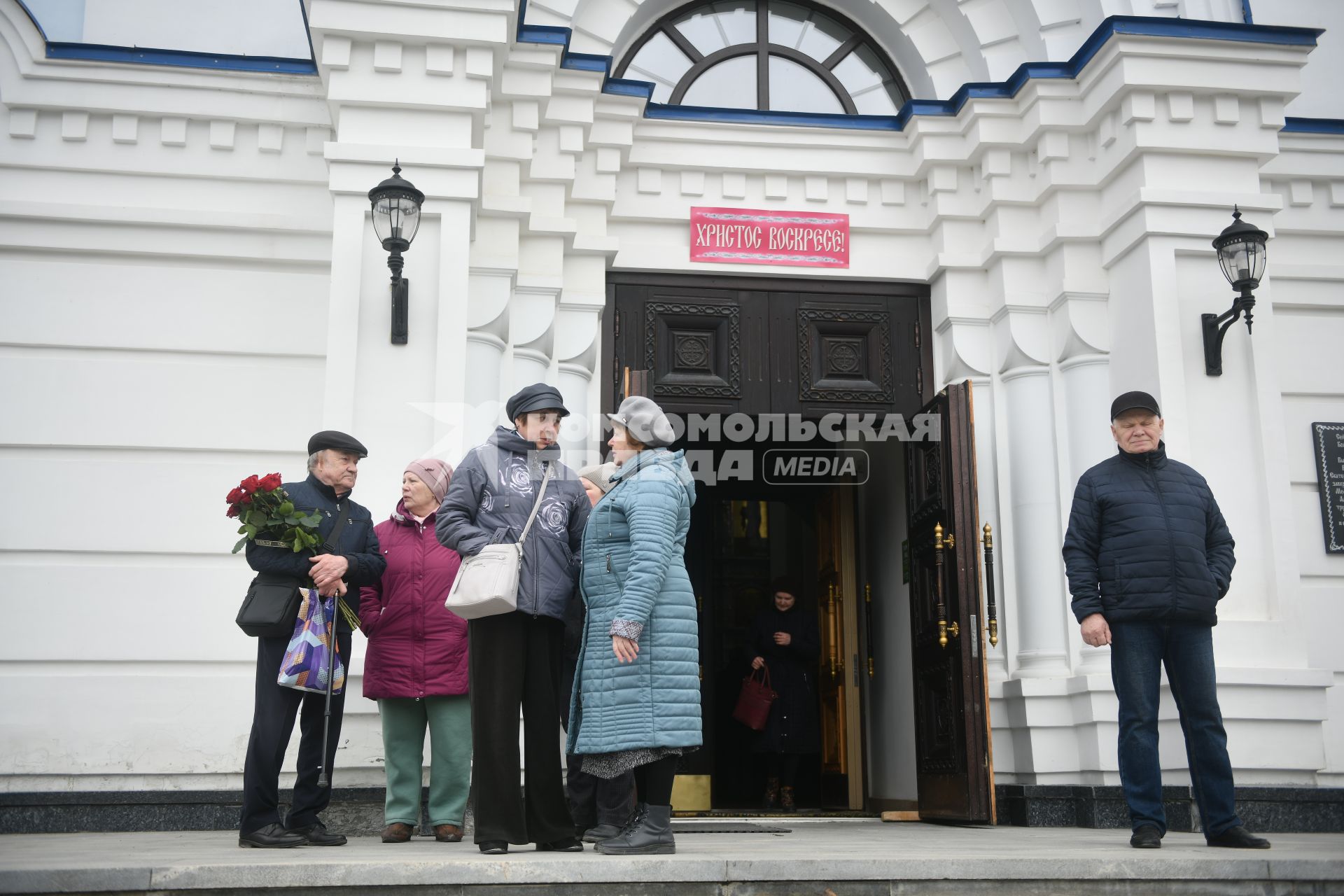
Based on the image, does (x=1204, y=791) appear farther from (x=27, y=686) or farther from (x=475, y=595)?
(x=27, y=686)

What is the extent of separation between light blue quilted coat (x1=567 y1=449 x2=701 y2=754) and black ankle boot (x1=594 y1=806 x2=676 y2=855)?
0.27 m

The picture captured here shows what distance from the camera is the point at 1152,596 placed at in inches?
200

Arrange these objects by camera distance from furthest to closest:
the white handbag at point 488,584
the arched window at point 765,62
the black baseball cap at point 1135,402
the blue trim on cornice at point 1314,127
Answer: the arched window at point 765,62 → the blue trim on cornice at point 1314,127 → the black baseball cap at point 1135,402 → the white handbag at point 488,584

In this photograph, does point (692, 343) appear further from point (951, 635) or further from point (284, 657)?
point (284, 657)

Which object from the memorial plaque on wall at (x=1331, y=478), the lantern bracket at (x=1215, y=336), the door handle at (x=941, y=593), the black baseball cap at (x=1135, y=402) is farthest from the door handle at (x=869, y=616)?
the black baseball cap at (x=1135, y=402)

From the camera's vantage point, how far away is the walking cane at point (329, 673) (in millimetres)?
5027

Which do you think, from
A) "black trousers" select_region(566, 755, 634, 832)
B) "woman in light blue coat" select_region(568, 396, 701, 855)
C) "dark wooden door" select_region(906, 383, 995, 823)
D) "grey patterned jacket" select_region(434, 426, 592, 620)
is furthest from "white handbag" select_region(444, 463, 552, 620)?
"dark wooden door" select_region(906, 383, 995, 823)

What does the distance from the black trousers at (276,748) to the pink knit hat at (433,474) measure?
754 mm

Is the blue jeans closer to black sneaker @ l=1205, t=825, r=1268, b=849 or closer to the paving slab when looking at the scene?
black sneaker @ l=1205, t=825, r=1268, b=849

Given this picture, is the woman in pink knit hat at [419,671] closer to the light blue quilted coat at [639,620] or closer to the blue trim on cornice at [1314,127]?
the light blue quilted coat at [639,620]

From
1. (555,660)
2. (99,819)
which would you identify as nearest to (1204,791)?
(555,660)

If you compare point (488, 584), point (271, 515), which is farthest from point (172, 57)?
point (488, 584)

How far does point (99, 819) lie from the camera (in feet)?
20.7

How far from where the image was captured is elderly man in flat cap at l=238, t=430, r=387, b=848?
16.1ft
